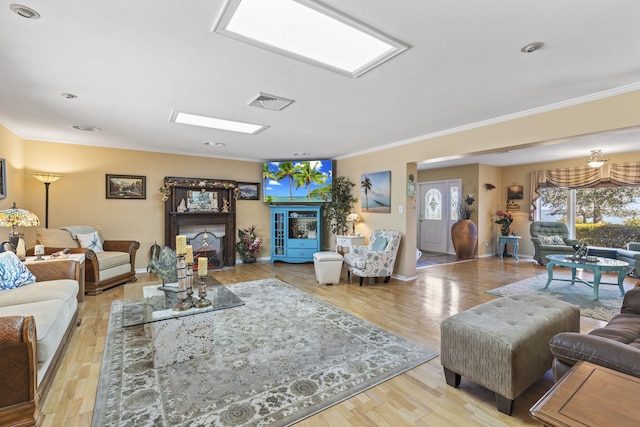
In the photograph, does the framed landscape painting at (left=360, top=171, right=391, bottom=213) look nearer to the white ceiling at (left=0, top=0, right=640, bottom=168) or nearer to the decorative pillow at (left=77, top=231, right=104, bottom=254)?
the white ceiling at (left=0, top=0, right=640, bottom=168)

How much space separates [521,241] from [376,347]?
7.01 meters

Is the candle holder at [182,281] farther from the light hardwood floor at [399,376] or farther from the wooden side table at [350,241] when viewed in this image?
the wooden side table at [350,241]

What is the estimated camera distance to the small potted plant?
6.64 metres

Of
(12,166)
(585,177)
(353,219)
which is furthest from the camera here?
(585,177)

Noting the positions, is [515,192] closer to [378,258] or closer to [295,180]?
[378,258]

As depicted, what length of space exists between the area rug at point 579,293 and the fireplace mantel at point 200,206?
5025 millimetres

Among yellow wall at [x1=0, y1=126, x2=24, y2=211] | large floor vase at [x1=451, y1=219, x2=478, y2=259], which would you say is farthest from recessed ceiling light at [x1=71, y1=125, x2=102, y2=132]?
large floor vase at [x1=451, y1=219, x2=478, y2=259]

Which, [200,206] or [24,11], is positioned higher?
[24,11]

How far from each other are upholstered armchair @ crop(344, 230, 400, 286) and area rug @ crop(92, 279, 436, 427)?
1.47 meters

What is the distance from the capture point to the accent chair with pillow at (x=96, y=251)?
14.0 ft

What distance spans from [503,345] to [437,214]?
7376 mm

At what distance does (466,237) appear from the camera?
750 centimetres

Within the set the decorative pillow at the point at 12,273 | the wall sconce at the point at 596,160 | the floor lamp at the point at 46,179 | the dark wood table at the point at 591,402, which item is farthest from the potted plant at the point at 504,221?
the floor lamp at the point at 46,179

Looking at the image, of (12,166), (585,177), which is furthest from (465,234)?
(12,166)
